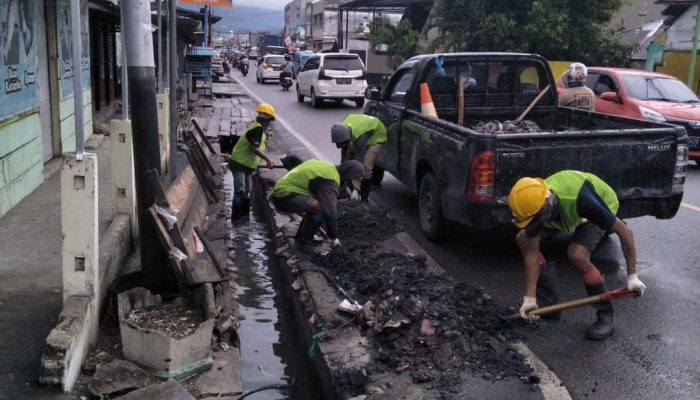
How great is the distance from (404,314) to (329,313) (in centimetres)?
56

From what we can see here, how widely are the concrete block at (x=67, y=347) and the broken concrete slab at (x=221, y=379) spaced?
2.23ft

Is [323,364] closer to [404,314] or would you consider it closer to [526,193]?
[404,314]

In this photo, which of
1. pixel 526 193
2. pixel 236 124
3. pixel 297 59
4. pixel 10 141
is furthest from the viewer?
pixel 297 59

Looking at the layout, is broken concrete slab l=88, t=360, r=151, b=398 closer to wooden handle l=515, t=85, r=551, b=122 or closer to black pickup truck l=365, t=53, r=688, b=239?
black pickup truck l=365, t=53, r=688, b=239

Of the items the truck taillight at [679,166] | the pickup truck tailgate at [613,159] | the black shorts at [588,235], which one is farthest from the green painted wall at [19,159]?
the truck taillight at [679,166]

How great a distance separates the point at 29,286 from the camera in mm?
4727

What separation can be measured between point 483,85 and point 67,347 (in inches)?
233

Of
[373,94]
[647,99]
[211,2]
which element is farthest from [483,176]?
[211,2]

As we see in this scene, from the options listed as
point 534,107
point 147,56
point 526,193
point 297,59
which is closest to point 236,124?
point 534,107

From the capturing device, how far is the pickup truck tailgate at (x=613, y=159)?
18.5 feet

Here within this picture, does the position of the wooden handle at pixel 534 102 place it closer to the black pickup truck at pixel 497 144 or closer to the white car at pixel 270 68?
the black pickup truck at pixel 497 144

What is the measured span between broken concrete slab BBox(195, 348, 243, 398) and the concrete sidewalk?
2.37ft

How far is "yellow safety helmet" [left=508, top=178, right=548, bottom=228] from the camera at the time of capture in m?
4.30

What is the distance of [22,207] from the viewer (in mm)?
6723
